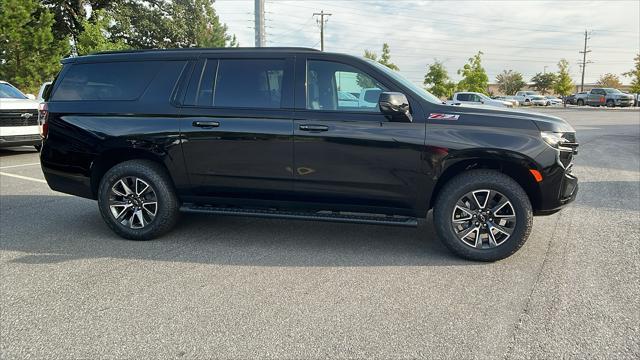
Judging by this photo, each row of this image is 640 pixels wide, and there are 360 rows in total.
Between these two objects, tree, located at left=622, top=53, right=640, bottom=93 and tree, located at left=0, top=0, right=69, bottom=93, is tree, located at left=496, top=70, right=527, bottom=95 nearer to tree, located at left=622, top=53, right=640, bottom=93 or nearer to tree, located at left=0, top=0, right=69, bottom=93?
tree, located at left=622, top=53, right=640, bottom=93

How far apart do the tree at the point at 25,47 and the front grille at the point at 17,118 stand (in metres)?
10.7

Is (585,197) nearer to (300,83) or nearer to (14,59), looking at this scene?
(300,83)

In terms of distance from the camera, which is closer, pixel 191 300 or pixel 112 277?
pixel 191 300

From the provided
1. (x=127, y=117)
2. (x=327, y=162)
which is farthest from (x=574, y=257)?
(x=127, y=117)

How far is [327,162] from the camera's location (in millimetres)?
4219

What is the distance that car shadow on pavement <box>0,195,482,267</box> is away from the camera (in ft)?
13.7

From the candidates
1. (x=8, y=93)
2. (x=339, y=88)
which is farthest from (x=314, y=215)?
(x=8, y=93)

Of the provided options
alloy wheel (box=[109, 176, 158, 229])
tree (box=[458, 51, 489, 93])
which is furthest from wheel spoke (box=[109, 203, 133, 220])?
tree (box=[458, 51, 489, 93])

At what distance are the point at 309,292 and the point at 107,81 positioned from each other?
10.6ft

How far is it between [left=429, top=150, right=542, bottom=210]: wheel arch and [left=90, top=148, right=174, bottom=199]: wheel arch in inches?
113

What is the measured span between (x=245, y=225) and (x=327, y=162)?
1.61 meters

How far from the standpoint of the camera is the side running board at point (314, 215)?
13.6 feet

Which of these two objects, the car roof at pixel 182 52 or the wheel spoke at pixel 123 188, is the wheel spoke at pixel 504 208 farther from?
the wheel spoke at pixel 123 188

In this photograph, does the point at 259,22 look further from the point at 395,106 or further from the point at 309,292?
the point at 309,292
